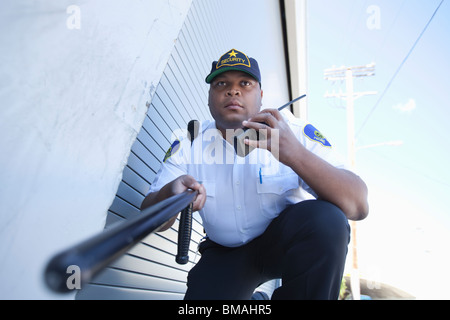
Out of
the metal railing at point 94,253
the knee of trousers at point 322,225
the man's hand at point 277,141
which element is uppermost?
the man's hand at point 277,141

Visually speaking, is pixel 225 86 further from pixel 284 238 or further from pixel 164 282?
pixel 164 282

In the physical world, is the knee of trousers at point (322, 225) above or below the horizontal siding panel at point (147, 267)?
above

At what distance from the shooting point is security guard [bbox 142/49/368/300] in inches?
44.4

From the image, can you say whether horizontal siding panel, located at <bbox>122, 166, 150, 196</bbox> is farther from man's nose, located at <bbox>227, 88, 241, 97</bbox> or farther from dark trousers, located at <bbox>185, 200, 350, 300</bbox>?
man's nose, located at <bbox>227, 88, 241, 97</bbox>

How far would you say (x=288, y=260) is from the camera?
1.19 metres

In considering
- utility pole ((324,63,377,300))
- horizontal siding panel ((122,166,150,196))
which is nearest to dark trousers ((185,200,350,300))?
horizontal siding panel ((122,166,150,196))

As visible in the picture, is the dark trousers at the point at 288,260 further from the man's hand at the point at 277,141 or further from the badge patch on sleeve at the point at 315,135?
the badge patch on sleeve at the point at 315,135

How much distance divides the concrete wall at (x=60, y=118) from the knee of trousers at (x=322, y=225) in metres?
0.92

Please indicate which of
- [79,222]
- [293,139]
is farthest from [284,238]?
[79,222]

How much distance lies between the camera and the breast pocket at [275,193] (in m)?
1.63

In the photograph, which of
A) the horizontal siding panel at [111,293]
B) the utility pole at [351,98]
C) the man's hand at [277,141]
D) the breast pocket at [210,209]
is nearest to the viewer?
the man's hand at [277,141]

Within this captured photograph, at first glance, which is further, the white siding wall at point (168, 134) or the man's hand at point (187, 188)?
the white siding wall at point (168, 134)

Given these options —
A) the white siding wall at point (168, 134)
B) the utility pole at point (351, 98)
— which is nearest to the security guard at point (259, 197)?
the white siding wall at point (168, 134)

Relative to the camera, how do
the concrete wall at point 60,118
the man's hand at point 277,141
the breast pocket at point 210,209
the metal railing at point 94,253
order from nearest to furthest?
the metal railing at point 94,253 < the concrete wall at point 60,118 < the man's hand at point 277,141 < the breast pocket at point 210,209
